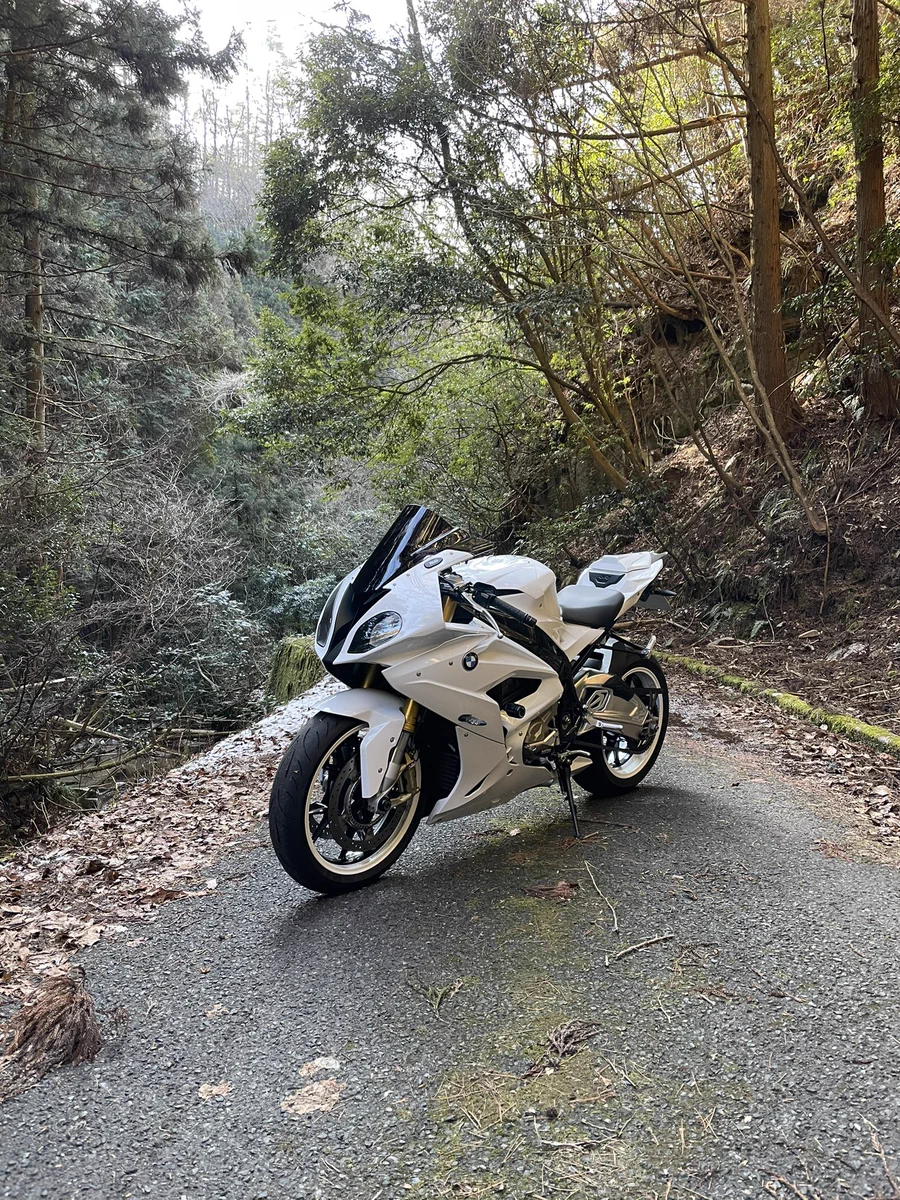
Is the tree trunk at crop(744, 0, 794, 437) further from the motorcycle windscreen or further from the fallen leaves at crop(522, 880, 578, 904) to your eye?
the fallen leaves at crop(522, 880, 578, 904)

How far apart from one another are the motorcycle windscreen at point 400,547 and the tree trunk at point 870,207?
19.5ft

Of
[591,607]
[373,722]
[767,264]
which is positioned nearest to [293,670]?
[591,607]

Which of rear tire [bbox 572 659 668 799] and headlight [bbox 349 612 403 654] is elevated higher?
headlight [bbox 349 612 403 654]

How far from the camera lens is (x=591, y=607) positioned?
3693 mm

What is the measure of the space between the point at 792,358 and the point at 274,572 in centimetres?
1268

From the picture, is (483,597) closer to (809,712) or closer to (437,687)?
(437,687)

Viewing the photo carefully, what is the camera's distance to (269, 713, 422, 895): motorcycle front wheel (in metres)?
2.75

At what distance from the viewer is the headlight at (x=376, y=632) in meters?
2.82

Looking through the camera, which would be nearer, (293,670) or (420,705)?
(420,705)

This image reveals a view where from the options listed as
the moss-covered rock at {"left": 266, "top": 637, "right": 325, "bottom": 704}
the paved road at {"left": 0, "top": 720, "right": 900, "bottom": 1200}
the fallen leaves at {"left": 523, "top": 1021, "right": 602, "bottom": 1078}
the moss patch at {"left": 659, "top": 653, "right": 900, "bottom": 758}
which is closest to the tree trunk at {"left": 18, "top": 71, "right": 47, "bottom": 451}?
the moss-covered rock at {"left": 266, "top": 637, "right": 325, "bottom": 704}

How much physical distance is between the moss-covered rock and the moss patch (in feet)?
13.9

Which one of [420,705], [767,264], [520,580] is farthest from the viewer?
[767,264]

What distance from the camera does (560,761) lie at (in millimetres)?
3416

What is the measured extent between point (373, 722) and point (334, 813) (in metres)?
0.36
